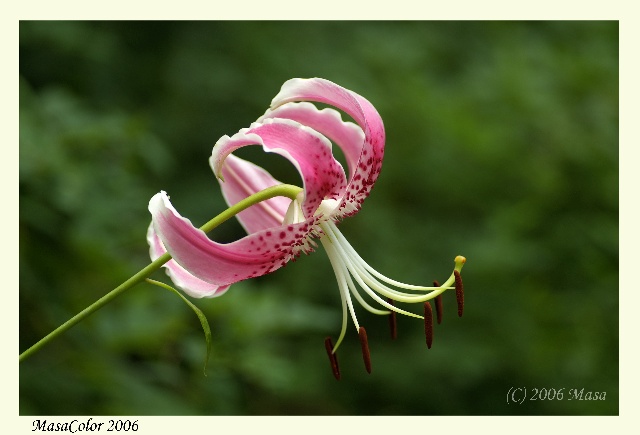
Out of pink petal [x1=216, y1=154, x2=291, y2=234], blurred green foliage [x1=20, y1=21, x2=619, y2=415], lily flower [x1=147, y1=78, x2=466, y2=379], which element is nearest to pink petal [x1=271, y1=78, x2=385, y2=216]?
lily flower [x1=147, y1=78, x2=466, y2=379]

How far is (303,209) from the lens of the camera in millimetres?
1232

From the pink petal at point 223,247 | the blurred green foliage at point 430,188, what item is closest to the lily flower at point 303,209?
the pink petal at point 223,247

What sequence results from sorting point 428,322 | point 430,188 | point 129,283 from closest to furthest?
point 129,283 < point 428,322 < point 430,188

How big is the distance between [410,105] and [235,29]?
68 cm

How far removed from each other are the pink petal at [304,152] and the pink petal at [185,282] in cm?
15

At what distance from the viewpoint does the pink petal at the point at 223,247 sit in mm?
1108

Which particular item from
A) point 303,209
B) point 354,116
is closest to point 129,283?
point 303,209

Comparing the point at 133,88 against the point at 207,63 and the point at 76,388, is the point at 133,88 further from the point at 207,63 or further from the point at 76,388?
the point at 76,388

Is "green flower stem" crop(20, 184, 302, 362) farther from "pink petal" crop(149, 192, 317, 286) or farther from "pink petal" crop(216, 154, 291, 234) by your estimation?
"pink petal" crop(216, 154, 291, 234)

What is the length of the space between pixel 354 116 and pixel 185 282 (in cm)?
34

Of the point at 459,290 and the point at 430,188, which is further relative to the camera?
the point at 430,188

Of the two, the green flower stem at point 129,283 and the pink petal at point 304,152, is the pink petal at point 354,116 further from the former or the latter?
the green flower stem at point 129,283

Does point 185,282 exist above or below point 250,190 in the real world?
below

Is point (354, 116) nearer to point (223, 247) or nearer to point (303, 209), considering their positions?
point (303, 209)
